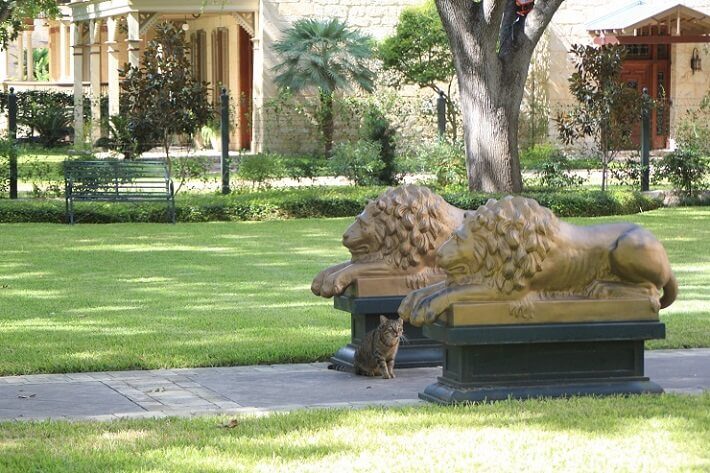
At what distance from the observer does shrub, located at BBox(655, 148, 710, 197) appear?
23.9 m

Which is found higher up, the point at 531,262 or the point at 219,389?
the point at 531,262

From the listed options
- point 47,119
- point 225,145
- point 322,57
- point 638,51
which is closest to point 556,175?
point 225,145

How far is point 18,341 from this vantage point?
10.3 m

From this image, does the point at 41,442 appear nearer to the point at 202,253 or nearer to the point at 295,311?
the point at 295,311

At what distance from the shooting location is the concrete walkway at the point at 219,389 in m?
7.76

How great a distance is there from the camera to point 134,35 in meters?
32.8

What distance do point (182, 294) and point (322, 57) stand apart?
804 inches

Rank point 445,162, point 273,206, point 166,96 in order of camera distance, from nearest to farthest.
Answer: point 273,206 → point 445,162 → point 166,96

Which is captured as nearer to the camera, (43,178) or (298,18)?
(43,178)

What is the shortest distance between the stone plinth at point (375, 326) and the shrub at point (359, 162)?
14.8m

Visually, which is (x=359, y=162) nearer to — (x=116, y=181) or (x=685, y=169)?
(x=116, y=181)

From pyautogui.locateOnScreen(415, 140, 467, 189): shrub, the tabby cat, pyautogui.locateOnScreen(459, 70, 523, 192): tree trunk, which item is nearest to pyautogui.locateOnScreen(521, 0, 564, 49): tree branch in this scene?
pyautogui.locateOnScreen(459, 70, 523, 192): tree trunk

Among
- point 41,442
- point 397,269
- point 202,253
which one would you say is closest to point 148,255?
point 202,253

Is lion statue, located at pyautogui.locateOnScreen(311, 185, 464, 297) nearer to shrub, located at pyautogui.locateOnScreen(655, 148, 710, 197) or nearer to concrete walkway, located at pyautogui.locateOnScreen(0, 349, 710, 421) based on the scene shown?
concrete walkway, located at pyautogui.locateOnScreen(0, 349, 710, 421)
